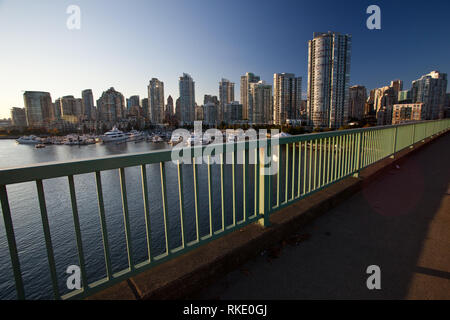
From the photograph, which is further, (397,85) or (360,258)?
(397,85)

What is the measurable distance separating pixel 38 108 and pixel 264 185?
10336 cm

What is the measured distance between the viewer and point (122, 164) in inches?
61.2

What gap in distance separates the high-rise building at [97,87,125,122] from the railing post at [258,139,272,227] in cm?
14176

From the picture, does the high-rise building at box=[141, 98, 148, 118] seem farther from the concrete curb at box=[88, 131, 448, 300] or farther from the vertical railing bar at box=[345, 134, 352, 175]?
the concrete curb at box=[88, 131, 448, 300]

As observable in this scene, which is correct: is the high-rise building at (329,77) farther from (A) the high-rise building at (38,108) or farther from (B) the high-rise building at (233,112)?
(A) the high-rise building at (38,108)

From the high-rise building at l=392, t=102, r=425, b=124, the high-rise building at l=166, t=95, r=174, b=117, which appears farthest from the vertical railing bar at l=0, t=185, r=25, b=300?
the high-rise building at l=166, t=95, r=174, b=117

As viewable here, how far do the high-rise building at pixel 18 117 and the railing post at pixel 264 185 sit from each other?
11567 cm

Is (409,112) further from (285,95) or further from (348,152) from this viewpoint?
(348,152)

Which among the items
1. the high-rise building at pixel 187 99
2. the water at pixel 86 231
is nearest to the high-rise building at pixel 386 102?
the high-rise building at pixel 187 99

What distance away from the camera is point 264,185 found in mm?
2547

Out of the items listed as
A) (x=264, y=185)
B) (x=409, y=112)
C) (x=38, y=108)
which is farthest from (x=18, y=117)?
(x=409, y=112)

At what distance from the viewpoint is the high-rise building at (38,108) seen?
73.4 meters
